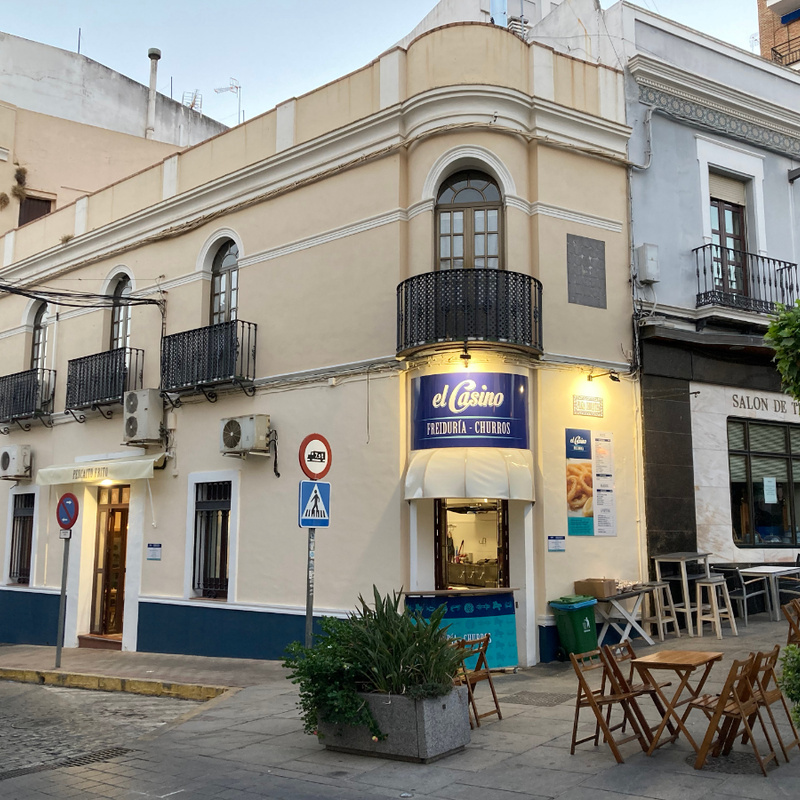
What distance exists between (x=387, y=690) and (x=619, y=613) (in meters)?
5.53

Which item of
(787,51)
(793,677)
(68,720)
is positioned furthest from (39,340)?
(787,51)

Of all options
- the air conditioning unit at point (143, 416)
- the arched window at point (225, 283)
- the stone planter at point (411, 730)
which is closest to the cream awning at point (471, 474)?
the stone planter at point (411, 730)

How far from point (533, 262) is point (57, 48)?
65.9ft

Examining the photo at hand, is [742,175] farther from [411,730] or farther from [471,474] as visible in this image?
[411,730]

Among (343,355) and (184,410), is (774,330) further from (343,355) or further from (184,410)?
(184,410)

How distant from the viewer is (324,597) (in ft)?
42.3

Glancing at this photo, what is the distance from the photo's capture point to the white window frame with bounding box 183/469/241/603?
14305 millimetres

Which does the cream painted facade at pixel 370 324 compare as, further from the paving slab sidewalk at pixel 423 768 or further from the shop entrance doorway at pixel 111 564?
the paving slab sidewalk at pixel 423 768

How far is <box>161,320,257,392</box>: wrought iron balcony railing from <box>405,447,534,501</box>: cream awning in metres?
4.15

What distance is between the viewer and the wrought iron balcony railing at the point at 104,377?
54.5 ft

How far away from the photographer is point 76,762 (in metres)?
7.93

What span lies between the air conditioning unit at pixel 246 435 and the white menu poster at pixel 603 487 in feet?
16.8

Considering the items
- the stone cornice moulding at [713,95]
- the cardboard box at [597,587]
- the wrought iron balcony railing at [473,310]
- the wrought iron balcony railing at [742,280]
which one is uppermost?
the stone cornice moulding at [713,95]

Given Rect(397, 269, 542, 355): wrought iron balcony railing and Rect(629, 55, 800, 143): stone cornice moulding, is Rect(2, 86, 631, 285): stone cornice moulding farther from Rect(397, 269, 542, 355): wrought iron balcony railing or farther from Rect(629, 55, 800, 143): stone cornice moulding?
Rect(397, 269, 542, 355): wrought iron balcony railing
